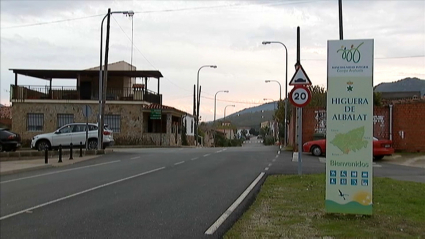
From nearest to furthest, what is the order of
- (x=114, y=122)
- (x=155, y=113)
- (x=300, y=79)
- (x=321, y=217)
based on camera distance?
(x=321, y=217) → (x=300, y=79) → (x=155, y=113) → (x=114, y=122)

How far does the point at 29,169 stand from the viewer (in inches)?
759

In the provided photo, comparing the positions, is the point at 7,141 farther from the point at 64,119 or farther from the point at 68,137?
the point at 64,119

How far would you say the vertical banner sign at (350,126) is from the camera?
7805 millimetres

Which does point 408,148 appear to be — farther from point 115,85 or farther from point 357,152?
point 115,85

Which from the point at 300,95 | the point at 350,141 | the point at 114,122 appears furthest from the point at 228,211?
the point at 114,122

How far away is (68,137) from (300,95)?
1949 cm

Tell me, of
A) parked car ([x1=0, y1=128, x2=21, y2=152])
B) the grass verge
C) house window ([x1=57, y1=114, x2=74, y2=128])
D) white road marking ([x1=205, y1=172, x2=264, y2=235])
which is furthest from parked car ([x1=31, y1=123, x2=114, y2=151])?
the grass verge

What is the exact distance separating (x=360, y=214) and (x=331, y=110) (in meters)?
1.73

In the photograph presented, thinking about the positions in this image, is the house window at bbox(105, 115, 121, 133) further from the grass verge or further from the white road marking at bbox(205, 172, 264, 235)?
the grass verge

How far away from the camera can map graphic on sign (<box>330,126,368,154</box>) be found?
307 inches

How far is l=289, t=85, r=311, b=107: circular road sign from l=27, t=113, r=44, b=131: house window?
3447 cm

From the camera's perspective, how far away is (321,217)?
8164 millimetres

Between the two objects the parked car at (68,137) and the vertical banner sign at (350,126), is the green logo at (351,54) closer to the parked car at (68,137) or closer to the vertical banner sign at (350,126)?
the vertical banner sign at (350,126)

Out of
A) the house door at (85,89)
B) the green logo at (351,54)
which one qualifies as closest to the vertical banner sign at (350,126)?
the green logo at (351,54)
